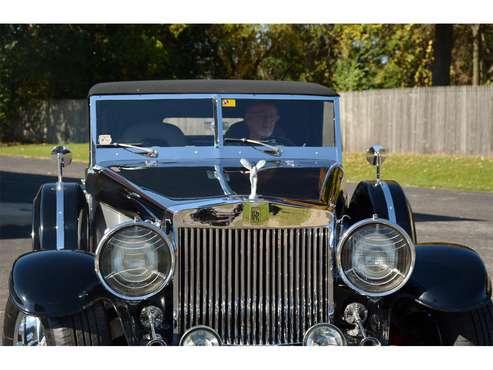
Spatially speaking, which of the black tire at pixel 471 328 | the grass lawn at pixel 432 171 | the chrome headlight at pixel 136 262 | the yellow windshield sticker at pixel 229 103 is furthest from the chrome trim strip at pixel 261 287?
the grass lawn at pixel 432 171

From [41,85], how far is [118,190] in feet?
109

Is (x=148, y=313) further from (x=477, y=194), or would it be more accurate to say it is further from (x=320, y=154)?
(x=477, y=194)

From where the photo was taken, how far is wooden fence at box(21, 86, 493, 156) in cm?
2280

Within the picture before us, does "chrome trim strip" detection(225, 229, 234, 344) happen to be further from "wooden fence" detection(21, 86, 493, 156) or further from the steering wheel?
"wooden fence" detection(21, 86, 493, 156)

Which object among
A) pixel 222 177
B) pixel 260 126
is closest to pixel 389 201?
pixel 260 126

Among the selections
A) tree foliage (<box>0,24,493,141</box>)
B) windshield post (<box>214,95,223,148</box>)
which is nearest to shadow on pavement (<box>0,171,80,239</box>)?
windshield post (<box>214,95,223,148</box>)

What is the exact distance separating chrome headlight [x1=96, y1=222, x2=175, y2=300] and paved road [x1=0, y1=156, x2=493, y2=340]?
2606 millimetres

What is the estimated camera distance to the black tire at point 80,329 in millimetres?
4082

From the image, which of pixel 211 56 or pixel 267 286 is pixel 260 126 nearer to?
pixel 267 286

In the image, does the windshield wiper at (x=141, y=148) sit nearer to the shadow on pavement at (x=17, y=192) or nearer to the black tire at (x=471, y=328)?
the black tire at (x=471, y=328)

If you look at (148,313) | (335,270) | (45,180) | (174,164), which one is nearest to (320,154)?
(174,164)

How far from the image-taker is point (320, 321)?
4.36 meters

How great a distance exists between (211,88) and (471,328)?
2308 mm

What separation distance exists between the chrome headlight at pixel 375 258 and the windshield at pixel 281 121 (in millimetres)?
1477
